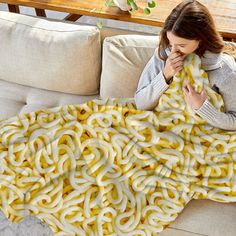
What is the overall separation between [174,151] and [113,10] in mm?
767

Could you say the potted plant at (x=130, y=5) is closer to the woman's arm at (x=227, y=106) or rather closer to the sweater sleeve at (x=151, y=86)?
the sweater sleeve at (x=151, y=86)

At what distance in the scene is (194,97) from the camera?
155 cm

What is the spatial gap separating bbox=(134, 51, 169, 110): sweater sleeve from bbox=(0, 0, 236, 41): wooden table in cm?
36

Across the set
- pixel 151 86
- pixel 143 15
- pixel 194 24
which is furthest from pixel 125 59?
pixel 194 24

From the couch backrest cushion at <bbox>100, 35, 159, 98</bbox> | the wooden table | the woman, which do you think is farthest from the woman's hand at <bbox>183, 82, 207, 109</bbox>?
the wooden table

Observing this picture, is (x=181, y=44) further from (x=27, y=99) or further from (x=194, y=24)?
(x=27, y=99)

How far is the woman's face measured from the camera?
1.44 m

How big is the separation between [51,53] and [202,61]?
64cm

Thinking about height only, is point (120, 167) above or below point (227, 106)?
below

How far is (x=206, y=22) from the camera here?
1.41 meters

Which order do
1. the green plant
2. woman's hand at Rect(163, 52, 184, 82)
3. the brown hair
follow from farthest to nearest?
1. the green plant
2. woman's hand at Rect(163, 52, 184, 82)
3. the brown hair

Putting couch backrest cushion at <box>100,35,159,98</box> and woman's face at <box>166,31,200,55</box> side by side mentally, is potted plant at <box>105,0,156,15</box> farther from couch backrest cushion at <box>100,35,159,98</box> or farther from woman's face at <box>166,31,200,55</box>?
woman's face at <box>166,31,200,55</box>

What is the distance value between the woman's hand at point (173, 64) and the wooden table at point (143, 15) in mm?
438

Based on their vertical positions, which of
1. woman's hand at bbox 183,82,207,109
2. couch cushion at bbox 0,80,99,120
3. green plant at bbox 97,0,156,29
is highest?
green plant at bbox 97,0,156,29
